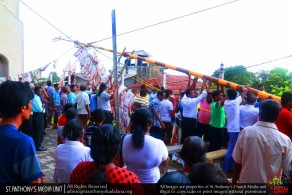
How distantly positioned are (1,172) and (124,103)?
4.57 metres

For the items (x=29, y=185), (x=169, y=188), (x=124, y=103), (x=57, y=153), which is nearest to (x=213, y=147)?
(x=124, y=103)

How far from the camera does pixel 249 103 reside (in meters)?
5.07

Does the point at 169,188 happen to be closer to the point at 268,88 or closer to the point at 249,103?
the point at 249,103

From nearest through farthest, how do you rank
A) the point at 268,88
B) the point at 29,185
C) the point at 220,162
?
the point at 29,185
the point at 220,162
the point at 268,88

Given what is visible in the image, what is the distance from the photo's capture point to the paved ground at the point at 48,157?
452 cm

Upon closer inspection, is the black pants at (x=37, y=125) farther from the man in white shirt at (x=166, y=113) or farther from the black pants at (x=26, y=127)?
the man in white shirt at (x=166, y=113)

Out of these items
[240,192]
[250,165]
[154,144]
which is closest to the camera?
[240,192]

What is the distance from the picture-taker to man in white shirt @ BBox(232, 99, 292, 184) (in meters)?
2.56

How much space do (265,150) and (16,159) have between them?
2331 millimetres

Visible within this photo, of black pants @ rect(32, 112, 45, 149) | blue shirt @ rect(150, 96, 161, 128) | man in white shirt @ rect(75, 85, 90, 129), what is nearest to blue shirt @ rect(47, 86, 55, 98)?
man in white shirt @ rect(75, 85, 90, 129)

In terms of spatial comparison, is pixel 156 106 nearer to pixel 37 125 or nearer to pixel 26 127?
pixel 37 125

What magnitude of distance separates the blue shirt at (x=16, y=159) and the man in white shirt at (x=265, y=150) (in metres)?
2.14

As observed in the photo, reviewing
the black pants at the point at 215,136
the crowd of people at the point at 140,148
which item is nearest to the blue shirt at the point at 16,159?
the crowd of people at the point at 140,148

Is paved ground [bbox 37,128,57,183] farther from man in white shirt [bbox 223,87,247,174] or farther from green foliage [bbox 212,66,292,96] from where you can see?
green foliage [bbox 212,66,292,96]
